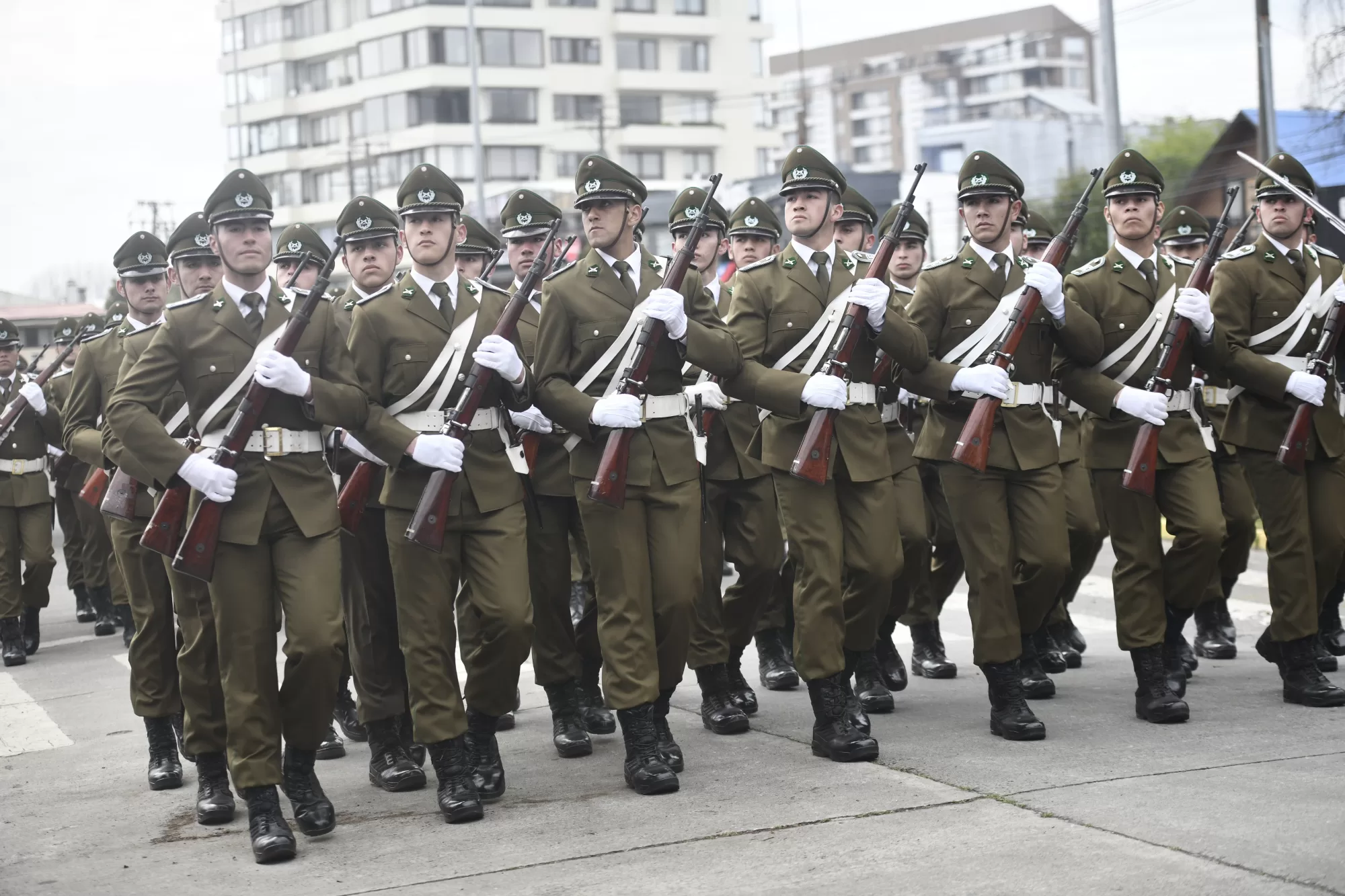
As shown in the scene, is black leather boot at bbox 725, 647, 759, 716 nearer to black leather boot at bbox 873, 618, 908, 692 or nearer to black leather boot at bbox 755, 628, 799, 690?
black leather boot at bbox 755, 628, 799, 690

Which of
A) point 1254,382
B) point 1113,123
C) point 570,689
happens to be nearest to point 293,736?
point 570,689

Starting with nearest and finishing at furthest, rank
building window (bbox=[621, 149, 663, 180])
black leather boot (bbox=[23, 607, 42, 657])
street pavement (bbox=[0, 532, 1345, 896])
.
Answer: street pavement (bbox=[0, 532, 1345, 896]) → black leather boot (bbox=[23, 607, 42, 657]) → building window (bbox=[621, 149, 663, 180])

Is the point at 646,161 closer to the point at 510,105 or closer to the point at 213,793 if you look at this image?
the point at 510,105

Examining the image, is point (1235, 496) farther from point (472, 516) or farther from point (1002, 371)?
point (472, 516)

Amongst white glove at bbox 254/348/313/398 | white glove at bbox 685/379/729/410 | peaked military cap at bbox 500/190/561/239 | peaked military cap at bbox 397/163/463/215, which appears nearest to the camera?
white glove at bbox 254/348/313/398

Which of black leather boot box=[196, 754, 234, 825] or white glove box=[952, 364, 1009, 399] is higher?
white glove box=[952, 364, 1009, 399]

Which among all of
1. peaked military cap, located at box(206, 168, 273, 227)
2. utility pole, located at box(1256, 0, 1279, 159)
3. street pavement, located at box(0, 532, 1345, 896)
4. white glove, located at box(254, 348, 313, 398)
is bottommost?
street pavement, located at box(0, 532, 1345, 896)

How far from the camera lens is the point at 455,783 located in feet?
20.6

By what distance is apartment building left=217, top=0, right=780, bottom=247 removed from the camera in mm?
69062

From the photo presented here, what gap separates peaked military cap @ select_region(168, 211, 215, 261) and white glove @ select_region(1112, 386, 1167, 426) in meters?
4.18

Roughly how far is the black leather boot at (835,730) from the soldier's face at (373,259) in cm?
270

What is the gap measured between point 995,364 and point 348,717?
354 cm

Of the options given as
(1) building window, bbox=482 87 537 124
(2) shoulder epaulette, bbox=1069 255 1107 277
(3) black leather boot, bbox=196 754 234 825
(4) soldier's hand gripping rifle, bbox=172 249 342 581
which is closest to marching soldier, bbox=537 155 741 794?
(4) soldier's hand gripping rifle, bbox=172 249 342 581

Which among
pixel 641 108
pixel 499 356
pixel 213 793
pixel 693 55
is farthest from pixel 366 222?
pixel 693 55
